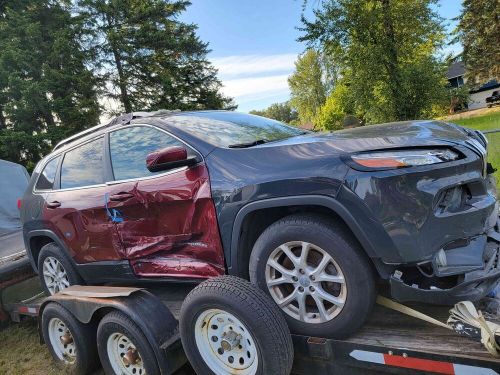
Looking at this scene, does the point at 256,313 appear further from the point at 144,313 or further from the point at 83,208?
the point at 83,208

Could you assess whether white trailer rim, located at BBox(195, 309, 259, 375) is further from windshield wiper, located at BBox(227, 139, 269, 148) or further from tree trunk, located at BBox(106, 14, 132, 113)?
tree trunk, located at BBox(106, 14, 132, 113)

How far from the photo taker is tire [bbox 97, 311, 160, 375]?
9.98 ft

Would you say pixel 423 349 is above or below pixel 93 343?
above

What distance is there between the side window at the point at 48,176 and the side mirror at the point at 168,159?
2065 millimetres

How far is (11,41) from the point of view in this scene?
1767 cm

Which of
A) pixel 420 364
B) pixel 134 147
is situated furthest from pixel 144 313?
pixel 420 364

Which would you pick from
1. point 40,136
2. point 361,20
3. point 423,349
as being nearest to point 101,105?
point 40,136

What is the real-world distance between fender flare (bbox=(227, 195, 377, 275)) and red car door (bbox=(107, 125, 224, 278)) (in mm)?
139

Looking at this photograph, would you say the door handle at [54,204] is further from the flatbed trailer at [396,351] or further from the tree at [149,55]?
the tree at [149,55]

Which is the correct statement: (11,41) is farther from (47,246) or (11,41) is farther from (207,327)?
(207,327)

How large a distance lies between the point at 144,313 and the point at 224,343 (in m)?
0.70

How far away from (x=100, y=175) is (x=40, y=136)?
639 inches

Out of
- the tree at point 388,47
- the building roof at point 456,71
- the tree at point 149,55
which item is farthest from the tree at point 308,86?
the tree at point 388,47

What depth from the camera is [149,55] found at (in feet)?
77.2
